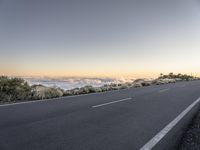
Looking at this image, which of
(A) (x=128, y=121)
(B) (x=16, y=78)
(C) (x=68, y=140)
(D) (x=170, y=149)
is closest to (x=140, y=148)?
(D) (x=170, y=149)

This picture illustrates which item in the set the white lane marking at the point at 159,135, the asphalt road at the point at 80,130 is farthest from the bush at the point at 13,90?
the white lane marking at the point at 159,135

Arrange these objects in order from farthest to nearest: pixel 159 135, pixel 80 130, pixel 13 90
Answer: pixel 13 90 → pixel 80 130 → pixel 159 135

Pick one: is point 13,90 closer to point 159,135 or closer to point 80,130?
point 80,130

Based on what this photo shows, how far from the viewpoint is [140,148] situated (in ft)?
14.8

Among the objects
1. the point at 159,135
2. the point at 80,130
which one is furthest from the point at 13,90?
the point at 159,135

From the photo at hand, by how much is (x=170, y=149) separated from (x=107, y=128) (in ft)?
6.54

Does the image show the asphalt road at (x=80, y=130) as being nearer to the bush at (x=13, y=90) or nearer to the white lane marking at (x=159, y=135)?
the white lane marking at (x=159, y=135)

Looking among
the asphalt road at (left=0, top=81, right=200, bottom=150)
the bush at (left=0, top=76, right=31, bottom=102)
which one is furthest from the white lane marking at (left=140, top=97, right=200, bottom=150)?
the bush at (left=0, top=76, right=31, bottom=102)

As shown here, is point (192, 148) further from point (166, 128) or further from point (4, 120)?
point (4, 120)

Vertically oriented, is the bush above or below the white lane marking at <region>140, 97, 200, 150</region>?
above

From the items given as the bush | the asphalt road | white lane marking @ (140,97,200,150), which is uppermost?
the bush

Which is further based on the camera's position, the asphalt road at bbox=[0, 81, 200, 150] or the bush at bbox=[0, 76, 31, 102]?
the bush at bbox=[0, 76, 31, 102]

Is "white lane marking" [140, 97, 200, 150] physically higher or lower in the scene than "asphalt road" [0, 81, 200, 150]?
lower

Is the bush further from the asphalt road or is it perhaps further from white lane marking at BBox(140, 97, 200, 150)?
white lane marking at BBox(140, 97, 200, 150)
